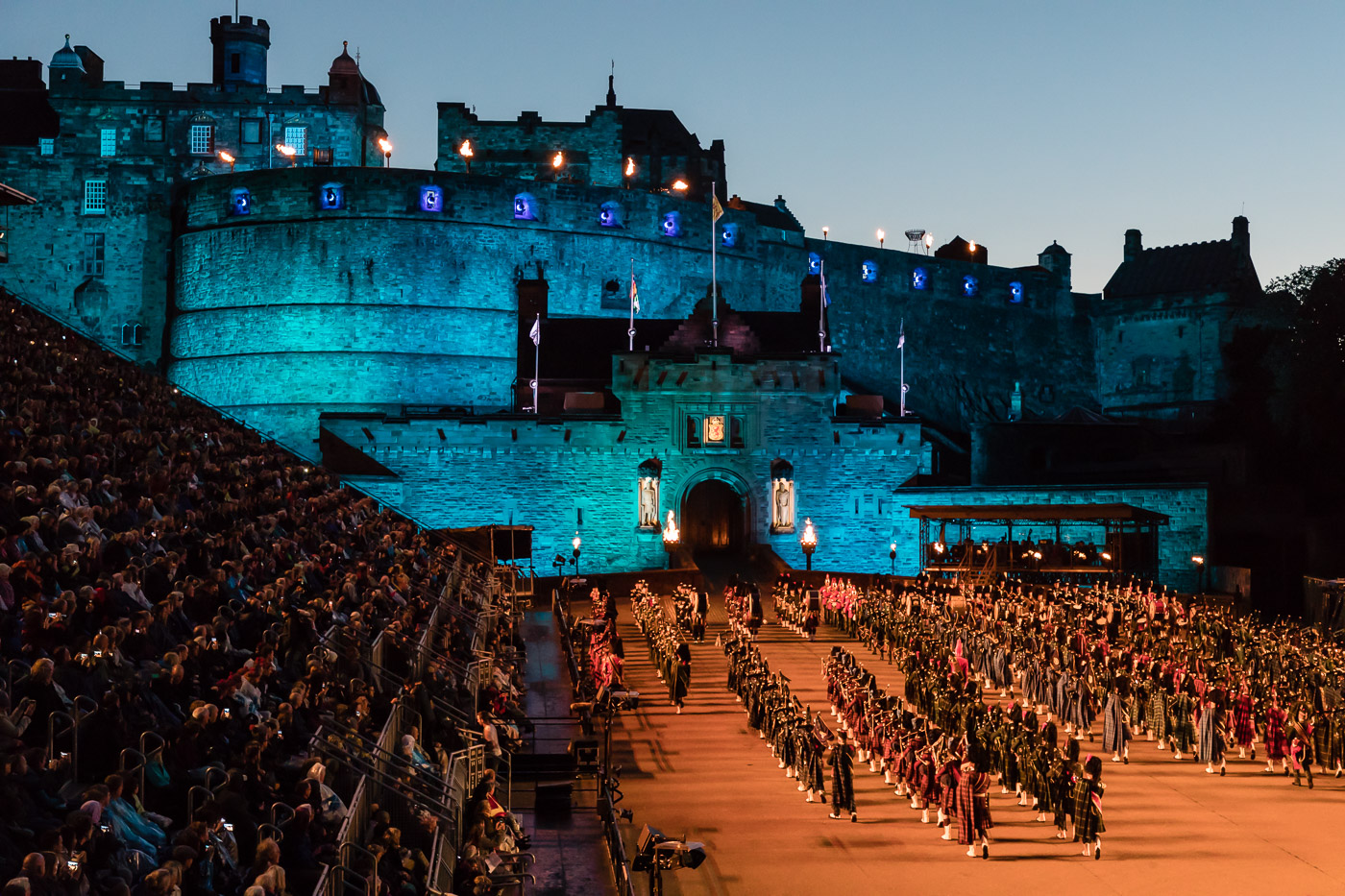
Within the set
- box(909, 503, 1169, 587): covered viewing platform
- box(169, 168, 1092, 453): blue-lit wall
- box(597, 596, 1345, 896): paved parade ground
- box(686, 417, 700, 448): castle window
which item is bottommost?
box(597, 596, 1345, 896): paved parade ground

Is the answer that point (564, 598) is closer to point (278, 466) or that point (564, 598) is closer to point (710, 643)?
point (710, 643)

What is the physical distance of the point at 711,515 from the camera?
43.5 meters

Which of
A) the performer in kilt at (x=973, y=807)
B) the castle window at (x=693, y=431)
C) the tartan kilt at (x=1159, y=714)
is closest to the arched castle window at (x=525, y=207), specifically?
the castle window at (x=693, y=431)

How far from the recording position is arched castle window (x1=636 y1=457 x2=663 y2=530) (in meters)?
42.0

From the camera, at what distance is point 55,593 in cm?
1278

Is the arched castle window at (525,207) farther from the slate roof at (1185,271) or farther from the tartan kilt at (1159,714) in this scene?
the tartan kilt at (1159,714)

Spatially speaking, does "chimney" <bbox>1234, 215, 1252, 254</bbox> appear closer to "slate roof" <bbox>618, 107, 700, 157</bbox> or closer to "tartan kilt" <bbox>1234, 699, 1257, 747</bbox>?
"slate roof" <bbox>618, 107, 700, 157</bbox>

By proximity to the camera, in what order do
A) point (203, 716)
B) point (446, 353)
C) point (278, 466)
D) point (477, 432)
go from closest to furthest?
point (203, 716) → point (278, 466) → point (477, 432) → point (446, 353)

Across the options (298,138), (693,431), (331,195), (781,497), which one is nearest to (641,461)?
(693,431)

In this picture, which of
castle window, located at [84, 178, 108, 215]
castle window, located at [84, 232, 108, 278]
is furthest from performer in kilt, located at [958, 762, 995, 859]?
castle window, located at [84, 178, 108, 215]

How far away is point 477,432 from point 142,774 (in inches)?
1266

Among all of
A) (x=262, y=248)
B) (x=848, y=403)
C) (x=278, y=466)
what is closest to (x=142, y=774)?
(x=278, y=466)

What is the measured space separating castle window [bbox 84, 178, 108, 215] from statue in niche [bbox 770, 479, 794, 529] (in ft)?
82.9

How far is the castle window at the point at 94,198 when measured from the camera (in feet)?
160
